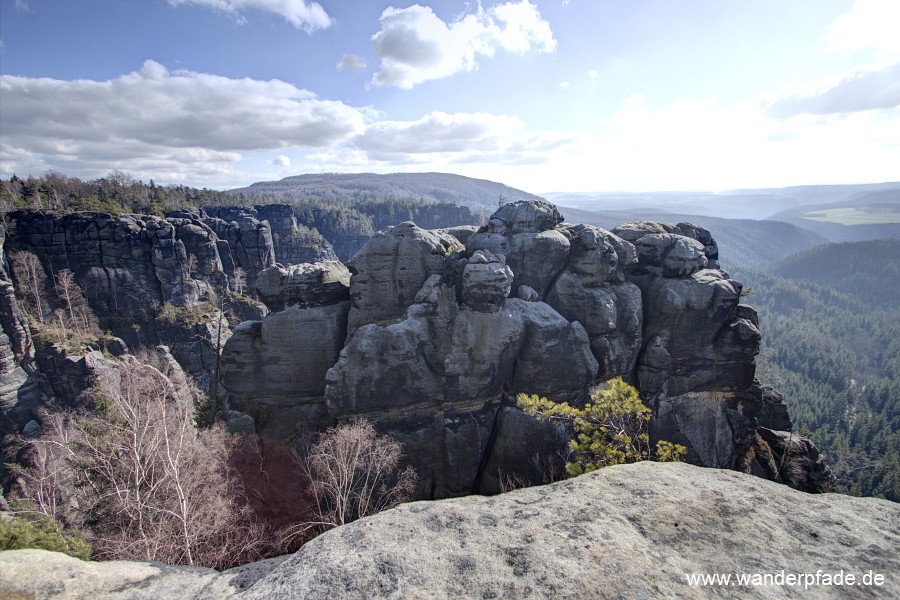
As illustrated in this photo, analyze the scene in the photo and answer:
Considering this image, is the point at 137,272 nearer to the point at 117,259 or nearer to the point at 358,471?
the point at 117,259

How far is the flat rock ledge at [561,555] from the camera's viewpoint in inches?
283

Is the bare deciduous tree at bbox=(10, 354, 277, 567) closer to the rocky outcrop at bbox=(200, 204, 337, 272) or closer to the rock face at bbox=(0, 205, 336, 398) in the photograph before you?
the rock face at bbox=(0, 205, 336, 398)

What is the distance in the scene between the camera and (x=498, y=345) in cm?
2352

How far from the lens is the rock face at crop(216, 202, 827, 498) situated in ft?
76.6

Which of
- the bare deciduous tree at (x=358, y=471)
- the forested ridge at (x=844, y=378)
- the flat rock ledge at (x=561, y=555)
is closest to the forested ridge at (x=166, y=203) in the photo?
the bare deciduous tree at (x=358, y=471)

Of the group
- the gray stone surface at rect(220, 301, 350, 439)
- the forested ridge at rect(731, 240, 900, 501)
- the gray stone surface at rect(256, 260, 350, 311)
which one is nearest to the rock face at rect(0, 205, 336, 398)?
the gray stone surface at rect(220, 301, 350, 439)

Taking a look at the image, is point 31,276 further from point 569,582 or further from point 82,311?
point 569,582

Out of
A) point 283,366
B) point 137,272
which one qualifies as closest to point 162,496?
point 283,366

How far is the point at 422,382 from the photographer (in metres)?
23.5

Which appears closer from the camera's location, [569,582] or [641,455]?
[569,582]

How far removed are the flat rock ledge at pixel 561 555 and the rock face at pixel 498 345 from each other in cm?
1380

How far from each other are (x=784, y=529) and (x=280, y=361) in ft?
79.5

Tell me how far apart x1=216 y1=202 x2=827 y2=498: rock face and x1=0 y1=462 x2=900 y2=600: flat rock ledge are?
13.8 metres

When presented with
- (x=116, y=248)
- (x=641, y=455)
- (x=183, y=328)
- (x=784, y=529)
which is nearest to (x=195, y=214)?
(x=116, y=248)
